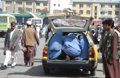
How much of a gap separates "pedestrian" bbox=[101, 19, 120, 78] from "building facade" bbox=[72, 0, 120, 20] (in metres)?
158

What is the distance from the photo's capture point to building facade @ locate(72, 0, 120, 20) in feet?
552

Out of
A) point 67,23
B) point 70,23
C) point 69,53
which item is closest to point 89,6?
point 67,23

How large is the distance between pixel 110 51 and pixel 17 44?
293 inches

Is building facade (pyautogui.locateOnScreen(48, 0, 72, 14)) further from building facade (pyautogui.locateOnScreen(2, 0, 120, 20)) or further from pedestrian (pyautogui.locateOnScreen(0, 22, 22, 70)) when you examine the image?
pedestrian (pyautogui.locateOnScreen(0, 22, 22, 70))

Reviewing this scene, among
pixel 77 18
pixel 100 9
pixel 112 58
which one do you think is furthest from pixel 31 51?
pixel 100 9

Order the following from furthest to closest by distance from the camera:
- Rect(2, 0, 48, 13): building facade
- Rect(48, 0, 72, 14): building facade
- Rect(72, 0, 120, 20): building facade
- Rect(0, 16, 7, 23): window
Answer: Rect(72, 0, 120, 20): building facade
Rect(2, 0, 48, 13): building facade
Rect(48, 0, 72, 14): building facade
Rect(0, 16, 7, 23): window

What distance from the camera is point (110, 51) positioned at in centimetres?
998

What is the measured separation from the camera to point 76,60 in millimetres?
14531

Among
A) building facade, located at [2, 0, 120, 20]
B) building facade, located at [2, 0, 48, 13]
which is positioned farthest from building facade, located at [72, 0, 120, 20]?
building facade, located at [2, 0, 48, 13]

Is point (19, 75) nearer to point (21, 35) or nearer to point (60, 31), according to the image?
point (60, 31)

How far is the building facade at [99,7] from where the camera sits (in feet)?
552

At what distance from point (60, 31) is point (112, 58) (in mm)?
5480

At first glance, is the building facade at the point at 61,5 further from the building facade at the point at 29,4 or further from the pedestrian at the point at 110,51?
the pedestrian at the point at 110,51

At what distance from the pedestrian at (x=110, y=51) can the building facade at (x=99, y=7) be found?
15783 cm
